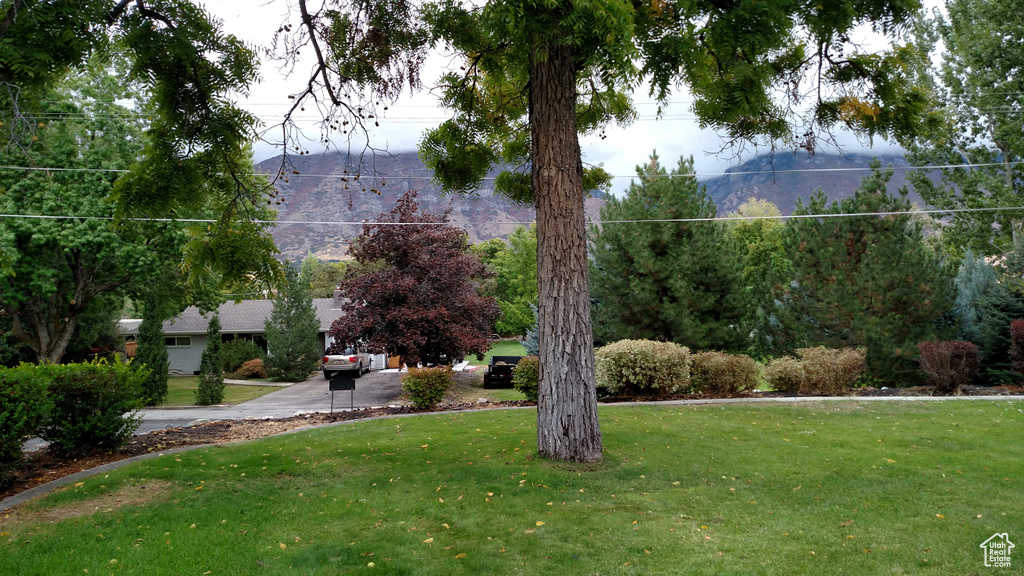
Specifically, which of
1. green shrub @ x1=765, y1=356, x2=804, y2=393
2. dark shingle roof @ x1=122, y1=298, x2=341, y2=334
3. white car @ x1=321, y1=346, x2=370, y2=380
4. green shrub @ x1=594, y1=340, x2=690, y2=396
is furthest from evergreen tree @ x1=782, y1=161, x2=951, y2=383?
dark shingle roof @ x1=122, y1=298, x2=341, y2=334

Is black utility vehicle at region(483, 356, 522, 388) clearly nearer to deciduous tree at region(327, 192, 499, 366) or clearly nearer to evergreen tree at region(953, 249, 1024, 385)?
deciduous tree at region(327, 192, 499, 366)

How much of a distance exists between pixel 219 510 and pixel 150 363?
17324 millimetres

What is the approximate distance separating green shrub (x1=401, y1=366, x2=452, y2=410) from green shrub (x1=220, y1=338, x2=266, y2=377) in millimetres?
22092

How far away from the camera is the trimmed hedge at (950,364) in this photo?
1285cm

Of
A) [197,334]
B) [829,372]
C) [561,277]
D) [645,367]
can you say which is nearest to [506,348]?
[197,334]

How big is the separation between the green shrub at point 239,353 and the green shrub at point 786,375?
86.2 feet

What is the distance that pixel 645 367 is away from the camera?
12.6 m

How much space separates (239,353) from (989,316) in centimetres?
3209

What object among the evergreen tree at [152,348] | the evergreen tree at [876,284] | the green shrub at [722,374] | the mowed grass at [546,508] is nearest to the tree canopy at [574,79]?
the mowed grass at [546,508]

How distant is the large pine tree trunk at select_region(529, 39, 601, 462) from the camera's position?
655 cm

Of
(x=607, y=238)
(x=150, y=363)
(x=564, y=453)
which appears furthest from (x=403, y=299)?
(x=564, y=453)

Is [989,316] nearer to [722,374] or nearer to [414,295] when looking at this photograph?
[722,374]

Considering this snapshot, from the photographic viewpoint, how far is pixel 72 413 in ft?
26.6

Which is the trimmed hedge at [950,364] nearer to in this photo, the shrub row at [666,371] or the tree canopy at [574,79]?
the shrub row at [666,371]
